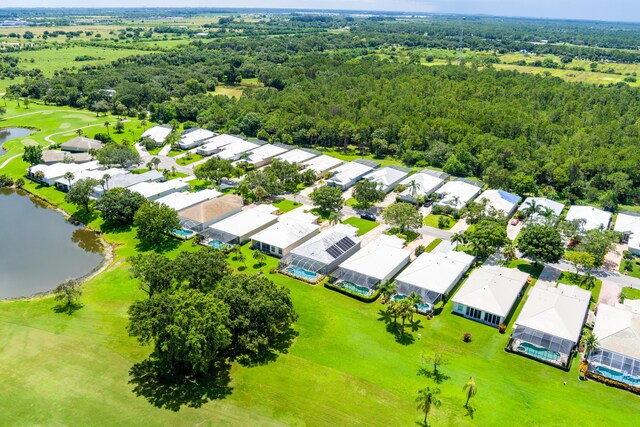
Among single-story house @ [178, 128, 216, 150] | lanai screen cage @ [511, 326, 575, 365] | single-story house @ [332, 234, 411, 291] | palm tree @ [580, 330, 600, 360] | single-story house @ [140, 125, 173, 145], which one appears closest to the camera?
palm tree @ [580, 330, 600, 360]

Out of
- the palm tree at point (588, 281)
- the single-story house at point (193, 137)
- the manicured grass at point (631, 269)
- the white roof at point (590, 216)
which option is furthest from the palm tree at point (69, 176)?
the manicured grass at point (631, 269)

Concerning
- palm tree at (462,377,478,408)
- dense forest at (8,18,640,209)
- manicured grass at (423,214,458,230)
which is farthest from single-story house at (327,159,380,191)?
palm tree at (462,377,478,408)

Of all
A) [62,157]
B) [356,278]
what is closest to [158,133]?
[62,157]

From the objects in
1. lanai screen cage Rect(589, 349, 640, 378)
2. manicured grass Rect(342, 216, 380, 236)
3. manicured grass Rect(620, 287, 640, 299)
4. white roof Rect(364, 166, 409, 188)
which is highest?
white roof Rect(364, 166, 409, 188)

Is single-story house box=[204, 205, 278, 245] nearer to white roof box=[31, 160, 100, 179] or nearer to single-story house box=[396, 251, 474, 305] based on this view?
single-story house box=[396, 251, 474, 305]

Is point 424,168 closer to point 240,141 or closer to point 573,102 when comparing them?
point 240,141

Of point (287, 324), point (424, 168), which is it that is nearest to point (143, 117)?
point (424, 168)
